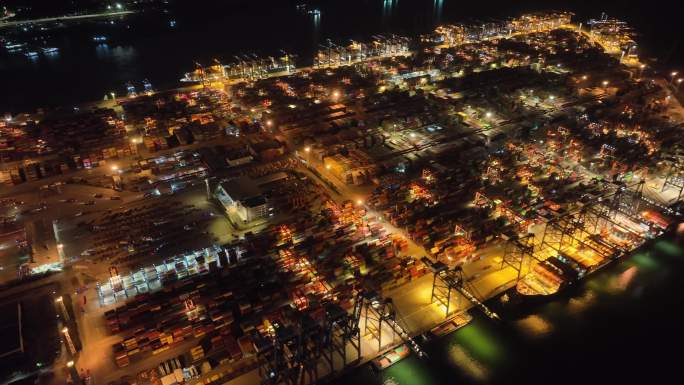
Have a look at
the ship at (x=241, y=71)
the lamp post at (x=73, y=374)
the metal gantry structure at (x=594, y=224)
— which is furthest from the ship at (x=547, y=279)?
the ship at (x=241, y=71)

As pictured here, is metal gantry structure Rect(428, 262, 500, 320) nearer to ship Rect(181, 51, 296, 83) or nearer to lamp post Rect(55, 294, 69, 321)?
lamp post Rect(55, 294, 69, 321)

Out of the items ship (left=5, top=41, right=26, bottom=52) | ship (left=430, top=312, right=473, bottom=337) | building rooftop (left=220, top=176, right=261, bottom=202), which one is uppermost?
building rooftop (left=220, top=176, right=261, bottom=202)

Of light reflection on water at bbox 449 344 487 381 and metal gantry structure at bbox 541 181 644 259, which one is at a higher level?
metal gantry structure at bbox 541 181 644 259

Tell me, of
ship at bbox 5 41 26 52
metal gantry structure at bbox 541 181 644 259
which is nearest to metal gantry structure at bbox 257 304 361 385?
metal gantry structure at bbox 541 181 644 259

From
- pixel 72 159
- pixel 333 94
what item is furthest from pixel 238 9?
pixel 72 159

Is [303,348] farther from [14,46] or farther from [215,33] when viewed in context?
[14,46]

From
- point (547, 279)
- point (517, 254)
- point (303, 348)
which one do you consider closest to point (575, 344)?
point (547, 279)
